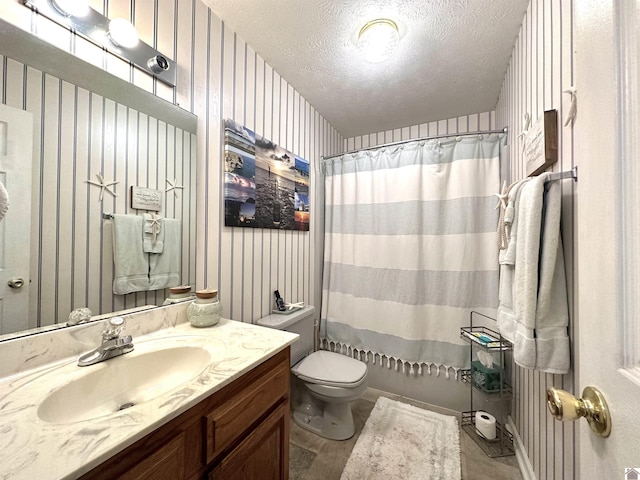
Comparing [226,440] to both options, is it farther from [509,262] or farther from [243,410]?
[509,262]

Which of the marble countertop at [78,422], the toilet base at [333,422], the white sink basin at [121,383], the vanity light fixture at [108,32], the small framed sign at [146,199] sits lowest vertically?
the toilet base at [333,422]

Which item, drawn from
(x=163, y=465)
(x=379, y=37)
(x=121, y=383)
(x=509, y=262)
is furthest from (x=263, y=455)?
(x=379, y=37)

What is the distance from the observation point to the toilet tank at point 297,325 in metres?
1.55

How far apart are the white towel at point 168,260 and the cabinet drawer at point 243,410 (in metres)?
0.64

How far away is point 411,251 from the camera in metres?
1.91

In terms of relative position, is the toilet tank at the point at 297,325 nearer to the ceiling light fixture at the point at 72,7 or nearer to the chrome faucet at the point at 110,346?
the chrome faucet at the point at 110,346

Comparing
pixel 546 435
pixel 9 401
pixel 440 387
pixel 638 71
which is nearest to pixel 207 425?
pixel 9 401

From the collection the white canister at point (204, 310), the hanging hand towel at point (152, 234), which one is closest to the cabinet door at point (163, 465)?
the white canister at point (204, 310)

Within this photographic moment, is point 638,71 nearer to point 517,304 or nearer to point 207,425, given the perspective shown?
point 517,304

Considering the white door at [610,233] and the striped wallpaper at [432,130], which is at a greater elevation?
the striped wallpaper at [432,130]

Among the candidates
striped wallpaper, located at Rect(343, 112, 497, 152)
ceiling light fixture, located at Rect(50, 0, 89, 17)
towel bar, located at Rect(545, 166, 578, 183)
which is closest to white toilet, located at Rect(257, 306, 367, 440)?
towel bar, located at Rect(545, 166, 578, 183)

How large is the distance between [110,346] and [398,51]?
2.02 metres

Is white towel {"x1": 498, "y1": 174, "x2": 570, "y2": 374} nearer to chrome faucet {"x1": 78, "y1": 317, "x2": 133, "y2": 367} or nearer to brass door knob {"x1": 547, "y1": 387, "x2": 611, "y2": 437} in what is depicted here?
brass door knob {"x1": 547, "y1": 387, "x2": 611, "y2": 437}

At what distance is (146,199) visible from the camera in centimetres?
107
